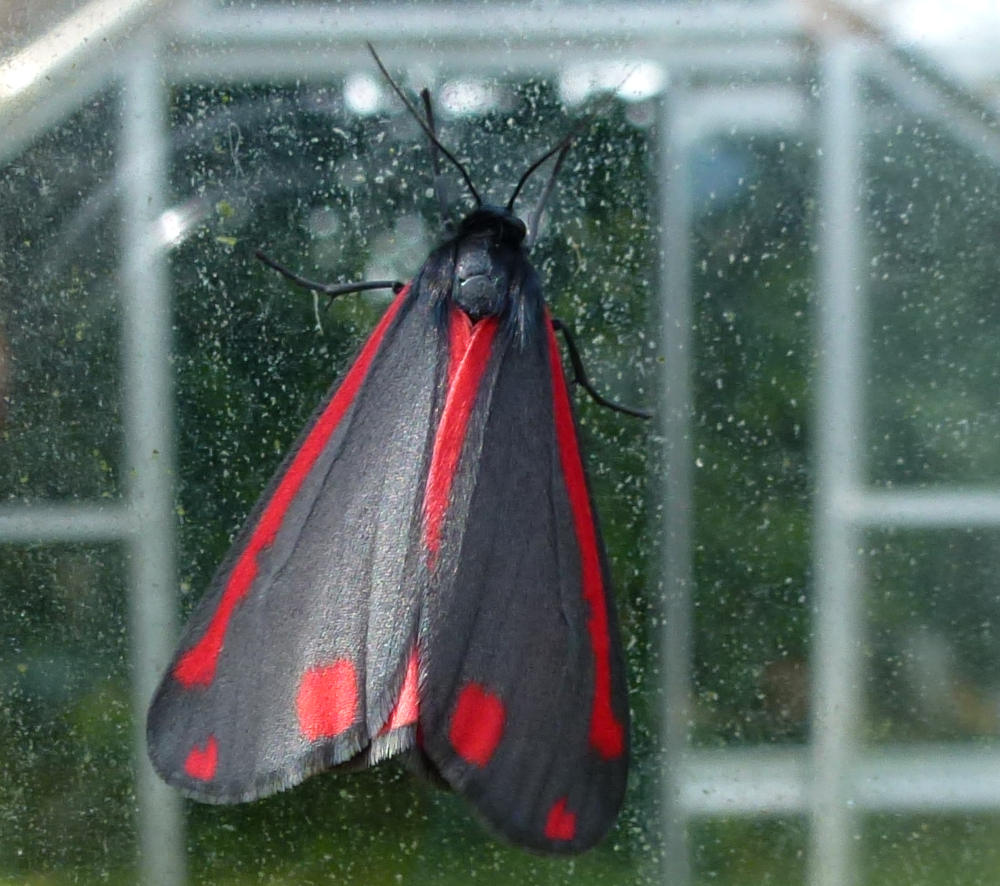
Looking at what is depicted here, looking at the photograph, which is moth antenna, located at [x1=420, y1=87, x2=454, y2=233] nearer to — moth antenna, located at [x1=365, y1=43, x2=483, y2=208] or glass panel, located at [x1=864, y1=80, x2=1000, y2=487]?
moth antenna, located at [x1=365, y1=43, x2=483, y2=208]

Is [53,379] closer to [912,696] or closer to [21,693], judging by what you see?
[21,693]

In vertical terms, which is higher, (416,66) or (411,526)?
(416,66)

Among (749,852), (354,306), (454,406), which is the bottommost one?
(749,852)

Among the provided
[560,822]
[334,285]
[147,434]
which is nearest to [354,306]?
[334,285]

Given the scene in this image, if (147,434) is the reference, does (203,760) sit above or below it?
below

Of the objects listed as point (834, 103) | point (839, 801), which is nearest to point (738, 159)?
point (834, 103)

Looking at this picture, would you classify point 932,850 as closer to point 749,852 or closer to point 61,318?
point 749,852
